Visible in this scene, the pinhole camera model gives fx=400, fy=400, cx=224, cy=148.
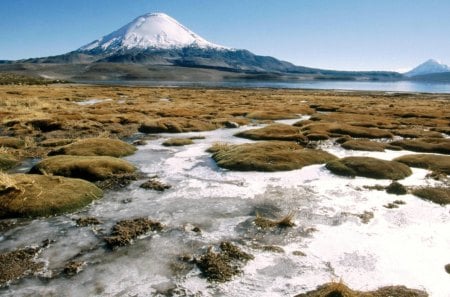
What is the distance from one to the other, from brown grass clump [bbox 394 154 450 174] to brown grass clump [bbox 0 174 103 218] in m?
21.3

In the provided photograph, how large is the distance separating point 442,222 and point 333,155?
13286 millimetres

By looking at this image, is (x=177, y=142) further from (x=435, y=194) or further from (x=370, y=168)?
(x=435, y=194)

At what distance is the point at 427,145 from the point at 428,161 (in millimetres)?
7437

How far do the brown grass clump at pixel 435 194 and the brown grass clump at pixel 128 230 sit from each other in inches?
542

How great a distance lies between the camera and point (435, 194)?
2100 cm

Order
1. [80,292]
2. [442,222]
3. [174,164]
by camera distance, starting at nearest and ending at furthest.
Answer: [80,292] < [442,222] < [174,164]

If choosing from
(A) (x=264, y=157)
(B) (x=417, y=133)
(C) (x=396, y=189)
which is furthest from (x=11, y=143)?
(B) (x=417, y=133)

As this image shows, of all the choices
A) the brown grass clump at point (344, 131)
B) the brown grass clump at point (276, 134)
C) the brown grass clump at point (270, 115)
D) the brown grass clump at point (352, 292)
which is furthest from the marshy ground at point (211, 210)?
the brown grass clump at point (270, 115)

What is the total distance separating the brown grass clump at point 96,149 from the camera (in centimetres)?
2985

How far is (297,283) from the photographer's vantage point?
1233 centimetres

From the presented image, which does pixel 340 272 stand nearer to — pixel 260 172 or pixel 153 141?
pixel 260 172

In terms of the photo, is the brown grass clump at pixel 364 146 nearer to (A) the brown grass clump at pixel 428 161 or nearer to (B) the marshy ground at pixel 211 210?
(B) the marshy ground at pixel 211 210

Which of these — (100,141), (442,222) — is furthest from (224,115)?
(442,222)

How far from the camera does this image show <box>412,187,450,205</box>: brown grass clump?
20.3m
